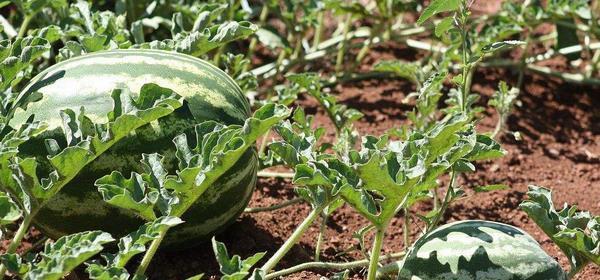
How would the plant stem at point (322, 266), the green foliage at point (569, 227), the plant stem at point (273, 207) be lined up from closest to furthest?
the green foliage at point (569, 227) < the plant stem at point (322, 266) < the plant stem at point (273, 207)

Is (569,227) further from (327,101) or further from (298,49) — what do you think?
(298,49)

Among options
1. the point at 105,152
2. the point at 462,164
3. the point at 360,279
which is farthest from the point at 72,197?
the point at 462,164

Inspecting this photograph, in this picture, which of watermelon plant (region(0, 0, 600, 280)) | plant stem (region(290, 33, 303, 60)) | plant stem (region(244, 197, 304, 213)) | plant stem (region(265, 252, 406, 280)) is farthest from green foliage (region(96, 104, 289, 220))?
plant stem (region(290, 33, 303, 60))

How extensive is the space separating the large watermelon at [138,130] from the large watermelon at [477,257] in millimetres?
616

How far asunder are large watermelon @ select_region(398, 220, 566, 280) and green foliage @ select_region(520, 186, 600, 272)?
67 millimetres

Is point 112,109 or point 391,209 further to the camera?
point 112,109

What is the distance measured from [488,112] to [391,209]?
86.4 inches

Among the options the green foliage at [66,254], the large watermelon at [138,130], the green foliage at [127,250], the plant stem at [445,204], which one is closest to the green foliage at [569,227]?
the plant stem at [445,204]

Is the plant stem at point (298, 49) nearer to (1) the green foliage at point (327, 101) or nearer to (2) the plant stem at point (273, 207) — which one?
(1) the green foliage at point (327, 101)

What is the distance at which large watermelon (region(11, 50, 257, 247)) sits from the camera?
262cm

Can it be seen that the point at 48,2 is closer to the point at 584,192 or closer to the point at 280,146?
the point at 280,146

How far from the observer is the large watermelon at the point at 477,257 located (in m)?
2.42

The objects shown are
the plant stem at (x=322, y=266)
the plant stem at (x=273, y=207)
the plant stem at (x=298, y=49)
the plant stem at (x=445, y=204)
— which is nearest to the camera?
the plant stem at (x=322, y=266)

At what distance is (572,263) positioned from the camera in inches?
101
